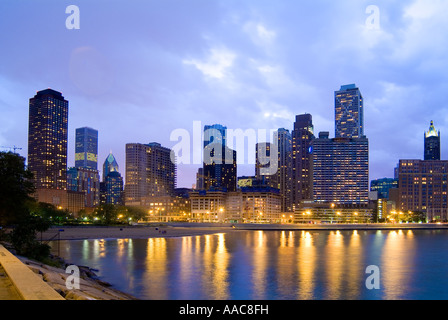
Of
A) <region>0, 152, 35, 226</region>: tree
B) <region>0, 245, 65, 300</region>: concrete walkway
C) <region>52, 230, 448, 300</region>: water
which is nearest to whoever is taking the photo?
<region>0, 245, 65, 300</region>: concrete walkway

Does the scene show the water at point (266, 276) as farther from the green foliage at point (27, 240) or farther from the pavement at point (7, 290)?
the pavement at point (7, 290)

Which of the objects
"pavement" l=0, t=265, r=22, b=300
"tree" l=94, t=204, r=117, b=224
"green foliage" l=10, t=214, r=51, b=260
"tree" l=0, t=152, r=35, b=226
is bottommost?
"tree" l=94, t=204, r=117, b=224

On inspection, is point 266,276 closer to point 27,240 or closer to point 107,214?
point 27,240

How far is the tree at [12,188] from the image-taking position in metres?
49.1

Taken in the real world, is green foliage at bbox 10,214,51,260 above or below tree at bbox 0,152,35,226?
below

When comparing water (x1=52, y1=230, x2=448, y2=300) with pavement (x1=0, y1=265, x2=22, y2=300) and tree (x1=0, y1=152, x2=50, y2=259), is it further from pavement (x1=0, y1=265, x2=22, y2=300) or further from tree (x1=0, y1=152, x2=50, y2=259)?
pavement (x1=0, y1=265, x2=22, y2=300)

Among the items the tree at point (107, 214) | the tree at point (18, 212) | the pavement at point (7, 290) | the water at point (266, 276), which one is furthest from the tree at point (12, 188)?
the tree at point (107, 214)

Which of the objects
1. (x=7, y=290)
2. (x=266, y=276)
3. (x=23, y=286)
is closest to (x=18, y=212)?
(x=266, y=276)

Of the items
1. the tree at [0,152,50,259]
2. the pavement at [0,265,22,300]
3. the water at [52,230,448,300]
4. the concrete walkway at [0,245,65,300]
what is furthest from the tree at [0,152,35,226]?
the pavement at [0,265,22,300]

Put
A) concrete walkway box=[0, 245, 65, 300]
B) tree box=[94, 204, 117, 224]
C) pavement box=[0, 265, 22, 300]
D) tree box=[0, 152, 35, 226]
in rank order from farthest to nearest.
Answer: tree box=[94, 204, 117, 224]
tree box=[0, 152, 35, 226]
pavement box=[0, 265, 22, 300]
concrete walkway box=[0, 245, 65, 300]

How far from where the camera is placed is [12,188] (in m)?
50.2

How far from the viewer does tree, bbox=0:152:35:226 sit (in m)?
49.1
